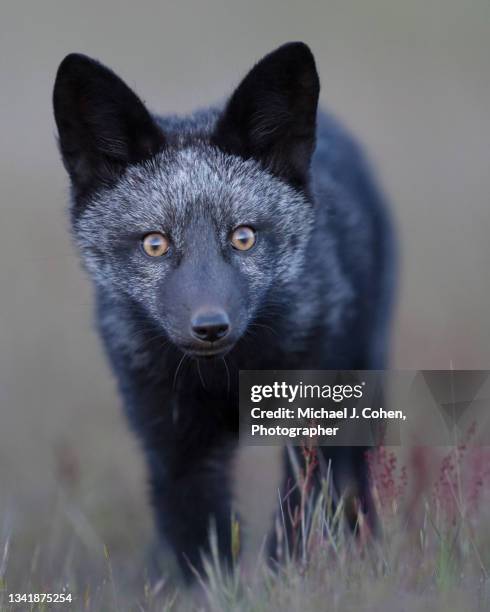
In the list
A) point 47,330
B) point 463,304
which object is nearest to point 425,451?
point 463,304

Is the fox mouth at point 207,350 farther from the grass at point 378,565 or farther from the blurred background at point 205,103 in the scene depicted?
the blurred background at point 205,103

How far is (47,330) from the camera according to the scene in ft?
24.6

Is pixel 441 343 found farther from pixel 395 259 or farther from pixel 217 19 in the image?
pixel 217 19

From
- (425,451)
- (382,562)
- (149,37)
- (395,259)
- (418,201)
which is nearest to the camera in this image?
(382,562)

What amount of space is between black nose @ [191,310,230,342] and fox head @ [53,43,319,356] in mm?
121

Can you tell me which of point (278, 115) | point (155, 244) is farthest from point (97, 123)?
point (278, 115)

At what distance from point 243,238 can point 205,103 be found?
2.51 meters

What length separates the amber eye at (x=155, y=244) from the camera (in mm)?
4137

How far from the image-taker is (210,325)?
363 cm

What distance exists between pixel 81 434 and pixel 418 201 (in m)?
4.03

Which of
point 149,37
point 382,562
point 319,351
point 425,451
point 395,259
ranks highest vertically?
point 149,37

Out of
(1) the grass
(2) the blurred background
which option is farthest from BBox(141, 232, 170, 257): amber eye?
(2) the blurred background

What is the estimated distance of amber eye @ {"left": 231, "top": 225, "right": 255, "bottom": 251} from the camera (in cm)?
416

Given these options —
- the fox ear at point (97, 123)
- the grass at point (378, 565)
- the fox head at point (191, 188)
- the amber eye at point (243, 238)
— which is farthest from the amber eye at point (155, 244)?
the grass at point (378, 565)
